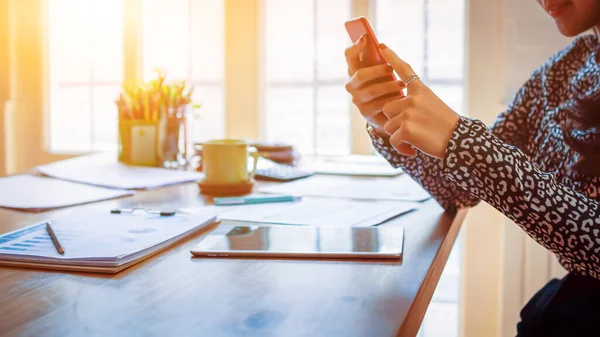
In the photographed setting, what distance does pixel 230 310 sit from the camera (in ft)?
1.84

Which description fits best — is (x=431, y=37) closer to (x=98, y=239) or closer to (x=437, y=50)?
(x=437, y=50)

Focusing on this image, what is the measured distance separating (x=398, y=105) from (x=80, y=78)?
2.87 meters

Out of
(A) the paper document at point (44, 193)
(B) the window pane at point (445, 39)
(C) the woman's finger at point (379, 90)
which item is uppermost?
(B) the window pane at point (445, 39)

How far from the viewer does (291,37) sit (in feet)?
9.30

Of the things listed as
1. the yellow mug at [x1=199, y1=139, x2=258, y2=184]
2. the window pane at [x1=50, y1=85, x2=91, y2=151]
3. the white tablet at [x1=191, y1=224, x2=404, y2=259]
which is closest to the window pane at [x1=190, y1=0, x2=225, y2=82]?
the window pane at [x1=50, y1=85, x2=91, y2=151]

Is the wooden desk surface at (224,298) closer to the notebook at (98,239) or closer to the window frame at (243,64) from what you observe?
the notebook at (98,239)

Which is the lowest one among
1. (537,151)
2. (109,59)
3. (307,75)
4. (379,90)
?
(537,151)

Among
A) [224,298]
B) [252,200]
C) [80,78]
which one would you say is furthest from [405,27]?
[224,298]

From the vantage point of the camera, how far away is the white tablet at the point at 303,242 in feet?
2.51

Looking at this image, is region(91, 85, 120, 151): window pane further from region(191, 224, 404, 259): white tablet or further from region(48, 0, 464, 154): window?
region(191, 224, 404, 259): white tablet

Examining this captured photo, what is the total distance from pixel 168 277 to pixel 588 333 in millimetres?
691

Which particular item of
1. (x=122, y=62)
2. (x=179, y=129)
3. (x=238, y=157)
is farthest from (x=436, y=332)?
(x=122, y=62)

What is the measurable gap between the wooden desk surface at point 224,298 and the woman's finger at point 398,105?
0.20 m

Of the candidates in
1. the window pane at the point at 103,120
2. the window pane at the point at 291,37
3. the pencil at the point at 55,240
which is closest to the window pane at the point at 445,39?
the window pane at the point at 291,37
